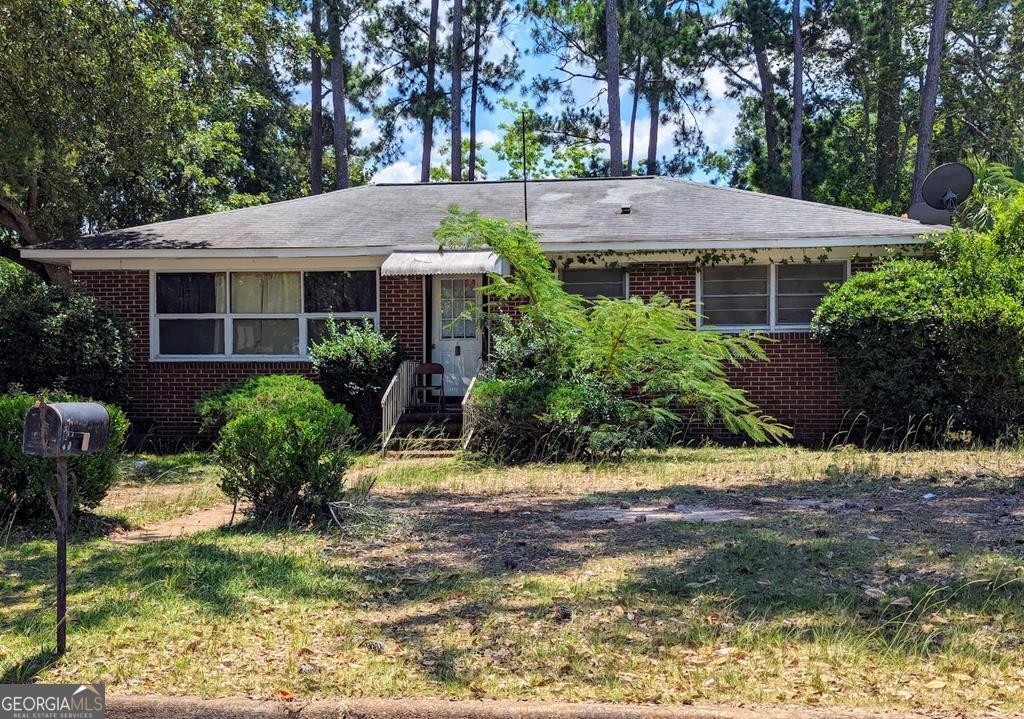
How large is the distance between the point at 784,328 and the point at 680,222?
2369mm

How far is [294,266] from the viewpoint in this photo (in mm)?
14742

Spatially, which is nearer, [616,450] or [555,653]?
[555,653]

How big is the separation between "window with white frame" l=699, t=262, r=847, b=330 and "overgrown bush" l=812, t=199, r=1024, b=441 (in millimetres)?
1469

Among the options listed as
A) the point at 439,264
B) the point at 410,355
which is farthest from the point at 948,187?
the point at 410,355

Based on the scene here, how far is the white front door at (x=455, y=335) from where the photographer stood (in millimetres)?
14898

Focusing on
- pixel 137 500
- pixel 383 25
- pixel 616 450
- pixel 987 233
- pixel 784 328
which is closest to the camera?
pixel 137 500

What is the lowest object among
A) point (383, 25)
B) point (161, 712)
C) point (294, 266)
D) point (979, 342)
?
point (161, 712)

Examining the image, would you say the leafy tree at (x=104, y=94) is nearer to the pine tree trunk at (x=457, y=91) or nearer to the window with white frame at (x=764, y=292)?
the window with white frame at (x=764, y=292)

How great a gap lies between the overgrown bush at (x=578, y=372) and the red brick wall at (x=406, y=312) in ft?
6.87

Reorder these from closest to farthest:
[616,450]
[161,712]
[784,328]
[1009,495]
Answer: [161,712] < [1009,495] < [616,450] < [784,328]

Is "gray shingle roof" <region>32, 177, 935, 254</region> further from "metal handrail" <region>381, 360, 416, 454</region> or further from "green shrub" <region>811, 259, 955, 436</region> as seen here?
"metal handrail" <region>381, 360, 416, 454</region>

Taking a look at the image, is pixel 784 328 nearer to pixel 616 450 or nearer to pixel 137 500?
pixel 616 450

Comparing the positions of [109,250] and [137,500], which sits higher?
[109,250]

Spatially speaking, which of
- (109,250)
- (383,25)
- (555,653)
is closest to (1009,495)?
(555,653)
